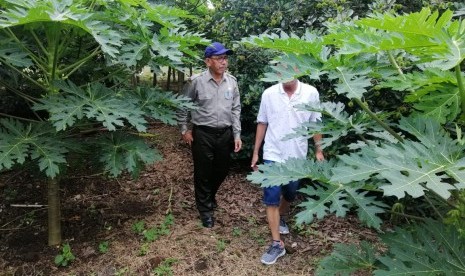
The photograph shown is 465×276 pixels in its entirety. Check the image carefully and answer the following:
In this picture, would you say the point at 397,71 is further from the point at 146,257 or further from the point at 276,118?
the point at 146,257

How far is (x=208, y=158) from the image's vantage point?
4031 millimetres

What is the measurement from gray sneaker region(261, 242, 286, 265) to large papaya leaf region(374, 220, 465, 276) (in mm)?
1616

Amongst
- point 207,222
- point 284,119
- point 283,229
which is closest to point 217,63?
point 284,119

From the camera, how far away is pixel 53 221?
3600mm

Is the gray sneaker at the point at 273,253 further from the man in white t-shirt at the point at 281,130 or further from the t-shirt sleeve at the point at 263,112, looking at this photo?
the t-shirt sleeve at the point at 263,112

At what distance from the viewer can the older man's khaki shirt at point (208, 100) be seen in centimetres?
395

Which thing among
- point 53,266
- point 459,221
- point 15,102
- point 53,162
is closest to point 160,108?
point 53,162

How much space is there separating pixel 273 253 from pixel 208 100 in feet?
5.08

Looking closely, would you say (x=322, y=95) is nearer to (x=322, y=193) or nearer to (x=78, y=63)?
(x=78, y=63)

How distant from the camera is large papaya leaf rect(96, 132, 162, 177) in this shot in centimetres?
322

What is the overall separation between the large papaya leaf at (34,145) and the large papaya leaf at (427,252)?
221cm

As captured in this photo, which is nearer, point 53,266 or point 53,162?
point 53,162

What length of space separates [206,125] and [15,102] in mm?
2861

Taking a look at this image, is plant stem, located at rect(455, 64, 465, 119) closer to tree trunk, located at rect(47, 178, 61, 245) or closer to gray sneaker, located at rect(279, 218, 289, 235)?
gray sneaker, located at rect(279, 218, 289, 235)
